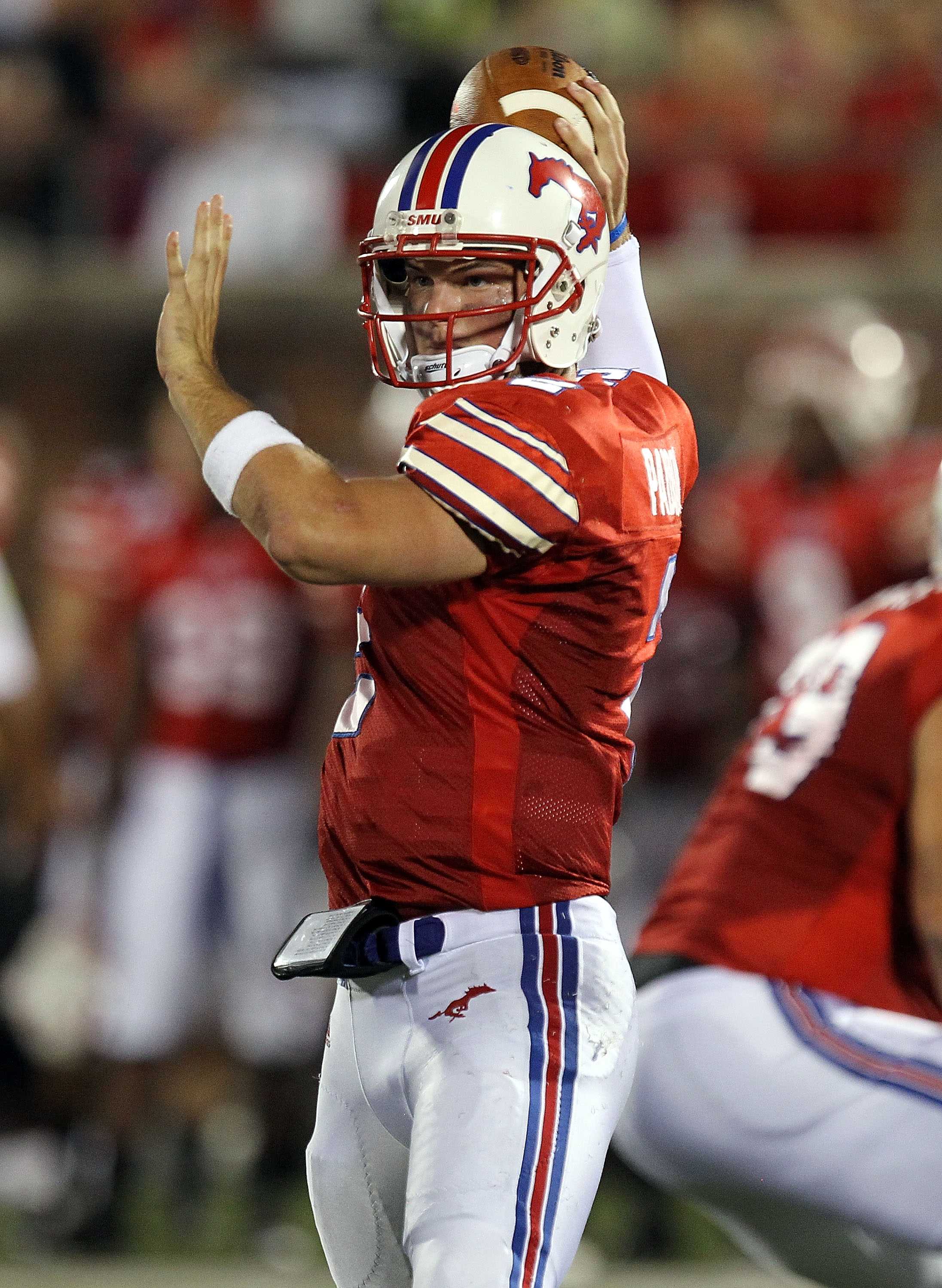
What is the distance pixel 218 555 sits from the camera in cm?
549

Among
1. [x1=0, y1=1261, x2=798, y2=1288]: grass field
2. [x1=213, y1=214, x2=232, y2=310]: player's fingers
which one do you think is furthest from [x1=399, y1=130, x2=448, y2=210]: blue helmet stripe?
[x1=0, y1=1261, x2=798, y2=1288]: grass field

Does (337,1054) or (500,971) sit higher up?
(500,971)

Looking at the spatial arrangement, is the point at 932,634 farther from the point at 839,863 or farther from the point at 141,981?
the point at 141,981

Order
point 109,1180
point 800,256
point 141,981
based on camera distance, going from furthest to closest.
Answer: point 800,256 < point 141,981 < point 109,1180

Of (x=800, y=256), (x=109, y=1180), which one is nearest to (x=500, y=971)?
(x=109, y=1180)

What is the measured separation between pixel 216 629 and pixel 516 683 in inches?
136

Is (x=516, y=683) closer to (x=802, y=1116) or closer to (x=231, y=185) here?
(x=802, y=1116)

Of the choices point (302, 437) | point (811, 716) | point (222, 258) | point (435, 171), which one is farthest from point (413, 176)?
point (302, 437)

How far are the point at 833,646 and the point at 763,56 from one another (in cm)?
616

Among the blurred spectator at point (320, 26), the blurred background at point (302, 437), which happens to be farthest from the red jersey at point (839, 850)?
the blurred spectator at point (320, 26)

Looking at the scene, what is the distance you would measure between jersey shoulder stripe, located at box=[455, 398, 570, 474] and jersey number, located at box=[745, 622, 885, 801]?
0.86 meters

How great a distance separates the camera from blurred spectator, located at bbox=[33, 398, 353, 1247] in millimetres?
5293

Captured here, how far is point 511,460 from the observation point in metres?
1.92

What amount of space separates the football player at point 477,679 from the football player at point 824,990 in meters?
0.53
